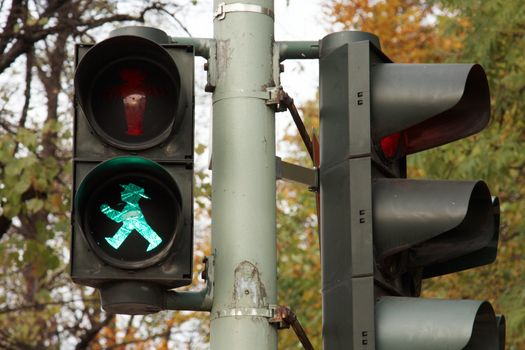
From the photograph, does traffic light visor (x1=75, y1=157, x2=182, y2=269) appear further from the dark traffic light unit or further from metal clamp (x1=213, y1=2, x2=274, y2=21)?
metal clamp (x1=213, y1=2, x2=274, y2=21)

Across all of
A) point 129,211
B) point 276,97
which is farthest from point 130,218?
point 276,97

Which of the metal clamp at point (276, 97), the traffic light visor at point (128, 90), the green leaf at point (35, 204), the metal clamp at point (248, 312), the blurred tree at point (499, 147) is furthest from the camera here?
the blurred tree at point (499, 147)

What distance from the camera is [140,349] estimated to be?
22.7 m

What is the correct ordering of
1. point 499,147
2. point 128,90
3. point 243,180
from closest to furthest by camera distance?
1. point 243,180
2. point 128,90
3. point 499,147

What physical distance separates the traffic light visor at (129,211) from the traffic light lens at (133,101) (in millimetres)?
154

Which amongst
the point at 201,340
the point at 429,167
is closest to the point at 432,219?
the point at 429,167

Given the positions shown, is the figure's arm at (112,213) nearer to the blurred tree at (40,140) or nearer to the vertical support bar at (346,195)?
the vertical support bar at (346,195)

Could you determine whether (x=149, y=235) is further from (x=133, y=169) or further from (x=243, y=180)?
(x=243, y=180)

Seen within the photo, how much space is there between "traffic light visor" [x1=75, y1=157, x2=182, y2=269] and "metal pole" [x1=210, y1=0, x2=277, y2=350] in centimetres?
23

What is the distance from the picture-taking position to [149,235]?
4113 millimetres

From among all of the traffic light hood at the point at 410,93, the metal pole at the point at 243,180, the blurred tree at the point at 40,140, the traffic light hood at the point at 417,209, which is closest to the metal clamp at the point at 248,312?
the metal pole at the point at 243,180

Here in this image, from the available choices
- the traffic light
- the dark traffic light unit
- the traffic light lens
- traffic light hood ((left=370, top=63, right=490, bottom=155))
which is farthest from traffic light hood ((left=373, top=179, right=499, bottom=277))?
the traffic light lens

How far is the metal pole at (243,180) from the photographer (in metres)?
4.14

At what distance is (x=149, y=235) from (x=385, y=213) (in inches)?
32.5
